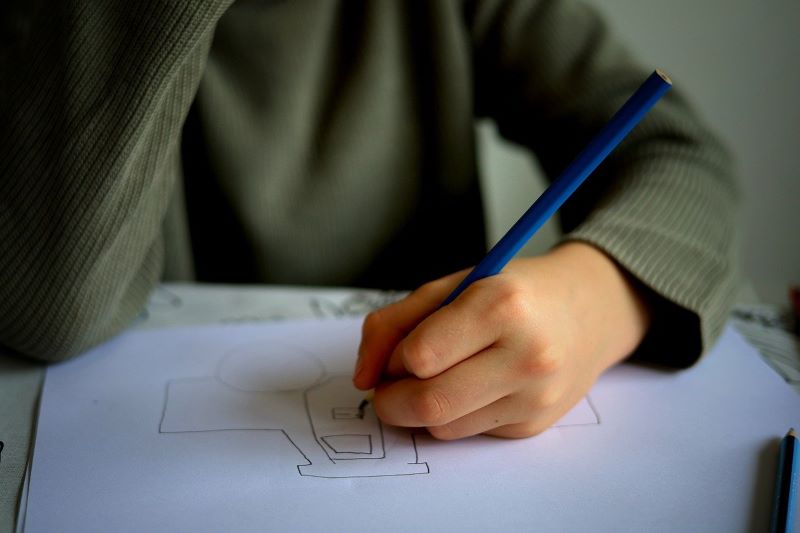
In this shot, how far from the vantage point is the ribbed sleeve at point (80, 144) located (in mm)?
322

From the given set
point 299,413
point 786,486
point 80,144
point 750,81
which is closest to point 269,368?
point 299,413

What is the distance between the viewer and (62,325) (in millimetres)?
333

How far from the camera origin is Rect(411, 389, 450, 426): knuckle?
0.28 m

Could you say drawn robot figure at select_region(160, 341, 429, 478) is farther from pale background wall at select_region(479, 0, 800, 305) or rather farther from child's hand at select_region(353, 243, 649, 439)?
pale background wall at select_region(479, 0, 800, 305)

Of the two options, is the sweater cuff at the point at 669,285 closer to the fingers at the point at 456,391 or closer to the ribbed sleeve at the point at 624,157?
the ribbed sleeve at the point at 624,157

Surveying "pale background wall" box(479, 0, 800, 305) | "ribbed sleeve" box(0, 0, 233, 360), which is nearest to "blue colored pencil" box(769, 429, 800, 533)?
"ribbed sleeve" box(0, 0, 233, 360)

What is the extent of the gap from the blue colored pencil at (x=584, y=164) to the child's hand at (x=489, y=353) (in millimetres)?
20

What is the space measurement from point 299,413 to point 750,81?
786 mm

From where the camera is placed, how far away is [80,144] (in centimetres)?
32

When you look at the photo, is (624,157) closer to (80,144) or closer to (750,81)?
(80,144)

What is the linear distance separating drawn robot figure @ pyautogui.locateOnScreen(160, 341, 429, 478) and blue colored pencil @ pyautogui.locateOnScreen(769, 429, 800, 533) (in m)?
0.14

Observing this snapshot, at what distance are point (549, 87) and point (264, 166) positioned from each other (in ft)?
0.78

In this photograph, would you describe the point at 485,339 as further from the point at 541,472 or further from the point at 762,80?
the point at 762,80

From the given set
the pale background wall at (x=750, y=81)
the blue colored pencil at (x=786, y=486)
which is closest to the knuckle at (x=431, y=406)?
the blue colored pencil at (x=786, y=486)
